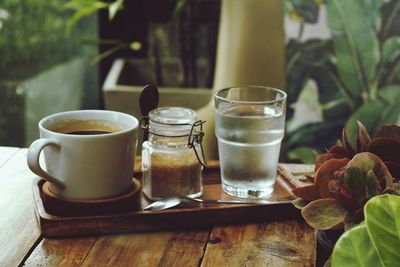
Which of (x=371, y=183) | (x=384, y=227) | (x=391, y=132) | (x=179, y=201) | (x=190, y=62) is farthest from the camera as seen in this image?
(x=190, y=62)

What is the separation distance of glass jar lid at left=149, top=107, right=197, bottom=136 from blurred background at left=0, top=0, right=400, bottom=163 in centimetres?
124

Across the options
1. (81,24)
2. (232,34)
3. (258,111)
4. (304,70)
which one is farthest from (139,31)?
(258,111)

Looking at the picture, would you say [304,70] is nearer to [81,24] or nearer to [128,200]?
[81,24]

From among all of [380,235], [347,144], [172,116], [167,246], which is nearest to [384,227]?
[380,235]

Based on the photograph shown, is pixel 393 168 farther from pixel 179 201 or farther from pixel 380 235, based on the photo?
pixel 179 201

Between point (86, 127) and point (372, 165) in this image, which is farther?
point (86, 127)

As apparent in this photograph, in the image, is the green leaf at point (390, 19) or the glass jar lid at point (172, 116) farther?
the green leaf at point (390, 19)

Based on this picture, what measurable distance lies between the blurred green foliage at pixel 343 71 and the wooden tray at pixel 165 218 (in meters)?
1.65

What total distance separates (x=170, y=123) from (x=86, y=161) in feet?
0.47

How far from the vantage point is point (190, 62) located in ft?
7.98

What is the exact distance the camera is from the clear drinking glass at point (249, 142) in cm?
97

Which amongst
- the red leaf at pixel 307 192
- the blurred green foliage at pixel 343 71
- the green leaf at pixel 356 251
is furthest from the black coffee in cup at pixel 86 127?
the blurred green foliage at pixel 343 71

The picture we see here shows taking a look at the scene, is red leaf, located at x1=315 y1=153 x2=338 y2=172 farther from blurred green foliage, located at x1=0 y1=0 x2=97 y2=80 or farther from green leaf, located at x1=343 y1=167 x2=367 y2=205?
blurred green foliage, located at x1=0 y1=0 x2=97 y2=80

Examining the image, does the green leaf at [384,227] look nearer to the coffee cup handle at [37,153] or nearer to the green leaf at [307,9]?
the coffee cup handle at [37,153]
